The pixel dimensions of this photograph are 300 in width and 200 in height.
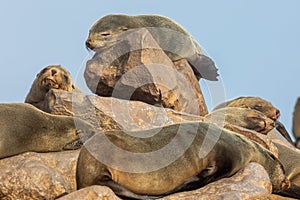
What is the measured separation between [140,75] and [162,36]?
1685mm

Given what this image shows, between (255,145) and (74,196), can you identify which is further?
(255,145)

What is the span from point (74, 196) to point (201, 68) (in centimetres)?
675

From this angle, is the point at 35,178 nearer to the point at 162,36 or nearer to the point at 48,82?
the point at 48,82

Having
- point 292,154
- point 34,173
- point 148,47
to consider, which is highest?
point 148,47

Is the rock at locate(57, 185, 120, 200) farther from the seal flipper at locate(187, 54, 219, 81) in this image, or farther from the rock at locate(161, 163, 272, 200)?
the seal flipper at locate(187, 54, 219, 81)

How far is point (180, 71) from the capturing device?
12.5m

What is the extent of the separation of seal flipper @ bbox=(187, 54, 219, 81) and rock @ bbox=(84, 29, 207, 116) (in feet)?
3.38

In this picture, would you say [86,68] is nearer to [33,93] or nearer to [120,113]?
[33,93]

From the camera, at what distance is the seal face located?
11.5 metres

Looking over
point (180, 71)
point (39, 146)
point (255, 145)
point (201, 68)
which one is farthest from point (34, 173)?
point (201, 68)

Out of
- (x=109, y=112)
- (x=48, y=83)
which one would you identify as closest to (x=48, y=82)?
(x=48, y=83)

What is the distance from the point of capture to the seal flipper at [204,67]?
13258mm

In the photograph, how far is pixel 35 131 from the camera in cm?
899

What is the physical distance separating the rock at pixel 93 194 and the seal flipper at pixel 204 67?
624 centimetres
